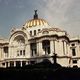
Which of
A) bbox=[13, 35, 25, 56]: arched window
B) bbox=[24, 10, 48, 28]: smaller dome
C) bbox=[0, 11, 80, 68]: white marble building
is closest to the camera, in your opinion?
bbox=[0, 11, 80, 68]: white marble building

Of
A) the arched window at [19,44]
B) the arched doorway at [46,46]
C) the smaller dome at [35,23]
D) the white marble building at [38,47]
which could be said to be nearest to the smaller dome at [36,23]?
the smaller dome at [35,23]

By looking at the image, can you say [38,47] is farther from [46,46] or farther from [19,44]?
[19,44]

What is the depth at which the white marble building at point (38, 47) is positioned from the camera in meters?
59.2

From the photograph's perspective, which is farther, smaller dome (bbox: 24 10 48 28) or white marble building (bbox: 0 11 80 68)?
smaller dome (bbox: 24 10 48 28)

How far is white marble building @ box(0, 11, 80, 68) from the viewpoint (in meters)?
59.2

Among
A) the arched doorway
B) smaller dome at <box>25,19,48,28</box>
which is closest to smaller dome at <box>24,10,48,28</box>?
smaller dome at <box>25,19,48,28</box>

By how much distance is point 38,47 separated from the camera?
2384 inches

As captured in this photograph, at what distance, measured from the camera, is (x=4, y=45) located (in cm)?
6694

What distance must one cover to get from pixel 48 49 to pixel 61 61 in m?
4.52

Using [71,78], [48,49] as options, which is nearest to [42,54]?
[48,49]

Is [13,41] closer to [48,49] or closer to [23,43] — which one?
[23,43]

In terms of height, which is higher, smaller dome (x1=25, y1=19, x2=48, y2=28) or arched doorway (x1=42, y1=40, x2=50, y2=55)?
smaller dome (x1=25, y1=19, x2=48, y2=28)

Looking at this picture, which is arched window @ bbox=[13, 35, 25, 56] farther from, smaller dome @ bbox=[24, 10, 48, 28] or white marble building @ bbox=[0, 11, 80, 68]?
smaller dome @ bbox=[24, 10, 48, 28]

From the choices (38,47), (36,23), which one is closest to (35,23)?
(36,23)
